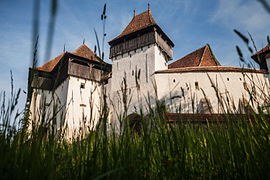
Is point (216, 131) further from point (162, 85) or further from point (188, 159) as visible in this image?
point (162, 85)

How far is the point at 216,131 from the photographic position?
171 centimetres

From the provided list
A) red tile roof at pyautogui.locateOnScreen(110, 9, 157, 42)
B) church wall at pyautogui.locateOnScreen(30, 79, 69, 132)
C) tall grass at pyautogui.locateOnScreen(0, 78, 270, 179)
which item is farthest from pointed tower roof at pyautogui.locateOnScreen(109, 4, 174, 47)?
tall grass at pyautogui.locateOnScreen(0, 78, 270, 179)

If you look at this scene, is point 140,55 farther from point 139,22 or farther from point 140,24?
point 139,22

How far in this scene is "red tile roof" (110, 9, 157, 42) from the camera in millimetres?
20561

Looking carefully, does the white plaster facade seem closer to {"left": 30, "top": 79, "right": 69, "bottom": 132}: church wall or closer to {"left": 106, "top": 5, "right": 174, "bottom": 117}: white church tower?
{"left": 106, "top": 5, "right": 174, "bottom": 117}: white church tower

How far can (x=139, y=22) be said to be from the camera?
22.1 meters

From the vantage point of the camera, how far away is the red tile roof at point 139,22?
20.6m

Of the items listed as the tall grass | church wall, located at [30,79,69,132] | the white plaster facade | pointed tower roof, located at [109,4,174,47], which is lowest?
the tall grass

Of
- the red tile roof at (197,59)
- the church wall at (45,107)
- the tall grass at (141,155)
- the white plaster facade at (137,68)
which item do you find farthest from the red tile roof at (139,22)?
the tall grass at (141,155)

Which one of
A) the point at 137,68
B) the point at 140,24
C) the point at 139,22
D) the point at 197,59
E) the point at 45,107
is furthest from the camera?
the point at 139,22

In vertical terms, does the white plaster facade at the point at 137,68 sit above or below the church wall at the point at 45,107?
above

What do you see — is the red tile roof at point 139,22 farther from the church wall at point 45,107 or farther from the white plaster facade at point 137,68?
the church wall at point 45,107

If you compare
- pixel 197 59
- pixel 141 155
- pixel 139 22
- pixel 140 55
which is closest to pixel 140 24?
pixel 139 22

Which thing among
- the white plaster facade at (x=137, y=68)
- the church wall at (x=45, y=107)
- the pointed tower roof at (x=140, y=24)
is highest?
the pointed tower roof at (x=140, y=24)
